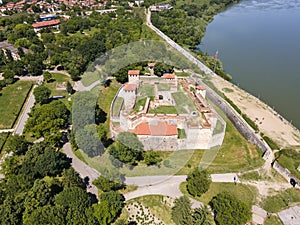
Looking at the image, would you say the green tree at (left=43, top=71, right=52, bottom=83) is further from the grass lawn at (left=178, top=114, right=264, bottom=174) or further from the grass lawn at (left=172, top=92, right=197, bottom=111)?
the grass lawn at (left=178, top=114, right=264, bottom=174)

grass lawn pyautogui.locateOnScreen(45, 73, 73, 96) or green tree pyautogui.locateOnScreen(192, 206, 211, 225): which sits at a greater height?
green tree pyautogui.locateOnScreen(192, 206, 211, 225)

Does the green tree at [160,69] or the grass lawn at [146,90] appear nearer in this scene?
the grass lawn at [146,90]

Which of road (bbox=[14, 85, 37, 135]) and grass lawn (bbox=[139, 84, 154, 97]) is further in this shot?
grass lawn (bbox=[139, 84, 154, 97])

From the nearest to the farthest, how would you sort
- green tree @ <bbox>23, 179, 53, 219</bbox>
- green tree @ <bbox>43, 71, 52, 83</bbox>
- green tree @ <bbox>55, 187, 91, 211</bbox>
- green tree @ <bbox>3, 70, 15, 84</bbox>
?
green tree @ <bbox>23, 179, 53, 219</bbox> < green tree @ <bbox>55, 187, 91, 211</bbox> < green tree @ <bbox>3, 70, 15, 84</bbox> < green tree @ <bbox>43, 71, 52, 83</bbox>

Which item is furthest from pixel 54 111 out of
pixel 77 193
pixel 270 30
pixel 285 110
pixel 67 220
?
pixel 270 30

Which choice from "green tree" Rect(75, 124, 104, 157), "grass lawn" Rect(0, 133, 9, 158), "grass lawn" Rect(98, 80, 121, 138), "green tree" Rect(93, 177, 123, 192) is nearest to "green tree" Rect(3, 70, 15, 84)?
"grass lawn" Rect(0, 133, 9, 158)

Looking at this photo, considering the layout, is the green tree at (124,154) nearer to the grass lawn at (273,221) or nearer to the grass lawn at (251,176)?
the grass lawn at (251,176)

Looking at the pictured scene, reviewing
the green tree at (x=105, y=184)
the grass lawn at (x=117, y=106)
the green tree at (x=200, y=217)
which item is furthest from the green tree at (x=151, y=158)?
the grass lawn at (x=117, y=106)
